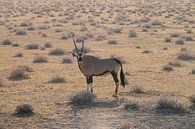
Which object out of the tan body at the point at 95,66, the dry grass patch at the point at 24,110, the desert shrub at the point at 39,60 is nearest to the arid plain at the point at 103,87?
the desert shrub at the point at 39,60

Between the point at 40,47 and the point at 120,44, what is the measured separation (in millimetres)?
5528

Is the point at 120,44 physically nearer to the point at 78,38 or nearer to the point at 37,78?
the point at 78,38

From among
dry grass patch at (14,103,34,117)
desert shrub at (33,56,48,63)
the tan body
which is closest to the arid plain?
desert shrub at (33,56,48,63)

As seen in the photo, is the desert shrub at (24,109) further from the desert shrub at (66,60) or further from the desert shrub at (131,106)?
the desert shrub at (66,60)

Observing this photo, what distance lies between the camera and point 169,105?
46.2 ft

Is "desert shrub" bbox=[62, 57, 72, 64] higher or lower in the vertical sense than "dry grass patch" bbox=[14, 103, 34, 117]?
lower

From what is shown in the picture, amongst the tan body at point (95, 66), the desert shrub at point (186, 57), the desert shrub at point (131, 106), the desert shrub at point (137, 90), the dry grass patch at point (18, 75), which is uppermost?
the tan body at point (95, 66)

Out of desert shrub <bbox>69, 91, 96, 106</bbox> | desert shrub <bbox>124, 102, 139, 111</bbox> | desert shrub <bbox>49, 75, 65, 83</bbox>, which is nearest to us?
desert shrub <bbox>124, 102, 139, 111</bbox>

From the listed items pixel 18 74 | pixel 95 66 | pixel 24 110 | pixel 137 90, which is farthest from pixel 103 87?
pixel 24 110

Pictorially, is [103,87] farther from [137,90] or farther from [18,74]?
[18,74]

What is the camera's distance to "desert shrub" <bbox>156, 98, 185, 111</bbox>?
551 inches

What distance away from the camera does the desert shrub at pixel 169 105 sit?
14000 mm

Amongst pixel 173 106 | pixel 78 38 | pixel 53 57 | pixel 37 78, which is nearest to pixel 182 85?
pixel 173 106

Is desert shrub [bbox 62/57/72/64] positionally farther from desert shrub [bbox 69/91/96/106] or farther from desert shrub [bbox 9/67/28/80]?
desert shrub [bbox 69/91/96/106]
